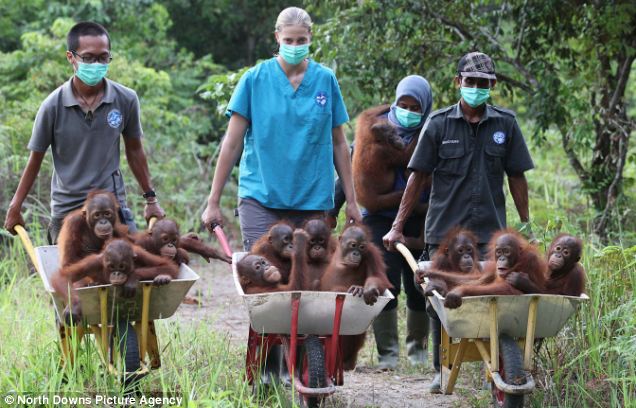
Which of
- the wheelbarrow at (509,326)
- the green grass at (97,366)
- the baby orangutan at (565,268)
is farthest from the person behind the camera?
the baby orangutan at (565,268)

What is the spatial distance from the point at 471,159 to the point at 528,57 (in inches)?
147

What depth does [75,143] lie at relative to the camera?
5754 millimetres

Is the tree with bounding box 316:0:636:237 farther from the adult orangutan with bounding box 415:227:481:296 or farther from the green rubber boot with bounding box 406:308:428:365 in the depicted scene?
the adult orangutan with bounding box 415:227:481:296

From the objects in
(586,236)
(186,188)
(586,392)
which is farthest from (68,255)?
(186,188)

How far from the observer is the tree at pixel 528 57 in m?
8.45

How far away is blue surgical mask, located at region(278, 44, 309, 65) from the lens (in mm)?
5801

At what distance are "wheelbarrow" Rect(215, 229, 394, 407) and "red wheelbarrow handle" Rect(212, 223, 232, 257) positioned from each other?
30 cm

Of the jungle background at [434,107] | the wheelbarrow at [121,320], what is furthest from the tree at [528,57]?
the wheelbarrow at [121,320]

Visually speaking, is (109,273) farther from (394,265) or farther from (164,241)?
(394,265)

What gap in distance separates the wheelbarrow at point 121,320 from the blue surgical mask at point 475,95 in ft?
Answer: 6.39

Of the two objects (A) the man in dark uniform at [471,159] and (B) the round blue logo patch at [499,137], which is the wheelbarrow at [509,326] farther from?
(B) the round blue logo patch at [499,137]

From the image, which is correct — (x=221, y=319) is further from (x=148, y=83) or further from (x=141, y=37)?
(x=141, y=37)

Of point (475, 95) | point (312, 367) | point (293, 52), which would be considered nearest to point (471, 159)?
point (475, 95)

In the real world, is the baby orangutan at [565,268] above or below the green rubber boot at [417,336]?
above
